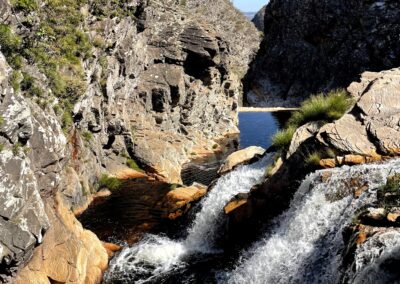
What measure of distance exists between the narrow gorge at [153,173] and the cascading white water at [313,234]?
0.05 m

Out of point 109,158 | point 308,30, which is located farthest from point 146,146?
point 308,30

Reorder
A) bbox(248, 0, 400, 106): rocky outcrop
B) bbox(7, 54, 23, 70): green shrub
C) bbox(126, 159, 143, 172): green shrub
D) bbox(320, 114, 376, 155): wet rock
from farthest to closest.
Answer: bbox(248, 0, 400, 106): rocky outcrop → bbox(126, 159, 143, 172): green shrub → bbox(7, 54, 23, 70): green shrub → bbox(320, 114, 376, 155): wet rock

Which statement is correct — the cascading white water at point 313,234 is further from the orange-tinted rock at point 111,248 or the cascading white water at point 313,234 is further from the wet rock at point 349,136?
the orange-tinted rock at point 111,248

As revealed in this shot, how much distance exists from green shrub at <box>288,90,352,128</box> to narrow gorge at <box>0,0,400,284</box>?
2.6 inches

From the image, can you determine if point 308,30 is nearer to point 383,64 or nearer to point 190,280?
point 383,64

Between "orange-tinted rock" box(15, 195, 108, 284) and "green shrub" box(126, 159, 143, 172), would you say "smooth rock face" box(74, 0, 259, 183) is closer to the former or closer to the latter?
"green shrub" box(126, 159, 143, 172)

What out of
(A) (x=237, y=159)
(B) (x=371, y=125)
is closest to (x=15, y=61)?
(A) (x=237, y=159)

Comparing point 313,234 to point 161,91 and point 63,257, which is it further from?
point 161,91

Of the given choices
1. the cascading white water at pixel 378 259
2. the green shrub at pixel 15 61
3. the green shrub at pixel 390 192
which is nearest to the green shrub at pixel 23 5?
the green shrub at pixel 15 61

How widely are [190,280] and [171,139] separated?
2684cm

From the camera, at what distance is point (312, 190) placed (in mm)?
13875

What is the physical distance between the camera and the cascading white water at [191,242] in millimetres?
17781

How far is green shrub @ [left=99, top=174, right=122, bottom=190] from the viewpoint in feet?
98.5

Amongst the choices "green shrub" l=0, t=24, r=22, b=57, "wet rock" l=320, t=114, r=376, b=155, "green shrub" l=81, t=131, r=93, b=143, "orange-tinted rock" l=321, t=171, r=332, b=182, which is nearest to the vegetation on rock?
"wet rock" l=320, t=114, r=376, b=155
